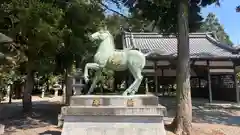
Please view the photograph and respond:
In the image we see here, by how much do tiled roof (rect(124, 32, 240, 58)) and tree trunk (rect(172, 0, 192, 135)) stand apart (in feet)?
22.6

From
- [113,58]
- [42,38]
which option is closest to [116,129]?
[113,58]

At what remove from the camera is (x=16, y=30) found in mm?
8672

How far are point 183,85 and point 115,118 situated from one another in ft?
9.12

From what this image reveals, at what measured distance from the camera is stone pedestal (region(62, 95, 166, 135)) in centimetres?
594

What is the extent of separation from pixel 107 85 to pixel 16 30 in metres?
13.5

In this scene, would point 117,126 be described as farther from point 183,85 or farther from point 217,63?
point 217,63

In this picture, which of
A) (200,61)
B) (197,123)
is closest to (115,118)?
(197,123)

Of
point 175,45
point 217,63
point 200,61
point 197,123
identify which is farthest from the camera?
point 175,45

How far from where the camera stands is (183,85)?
778cm

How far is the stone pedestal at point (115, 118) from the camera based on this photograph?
19.5ft

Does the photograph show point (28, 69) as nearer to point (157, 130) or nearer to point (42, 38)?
point (42, 38)

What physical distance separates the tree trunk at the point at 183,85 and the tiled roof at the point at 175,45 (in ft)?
22.6

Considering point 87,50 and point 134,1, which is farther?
point 87,50

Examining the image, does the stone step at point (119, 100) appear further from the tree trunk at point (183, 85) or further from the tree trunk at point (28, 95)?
the tree trunk at point (28, 95)
